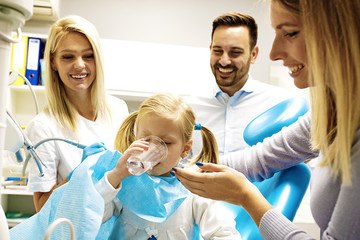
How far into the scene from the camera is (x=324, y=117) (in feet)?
3.00

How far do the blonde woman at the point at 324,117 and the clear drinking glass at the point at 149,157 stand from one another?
0.09m

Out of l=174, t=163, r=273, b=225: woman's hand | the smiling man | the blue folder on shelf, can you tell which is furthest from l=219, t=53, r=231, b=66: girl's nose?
the blue folder on shelf

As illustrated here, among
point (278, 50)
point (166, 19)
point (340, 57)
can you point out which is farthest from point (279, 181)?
point (166, 19)

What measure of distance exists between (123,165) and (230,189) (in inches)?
13.6

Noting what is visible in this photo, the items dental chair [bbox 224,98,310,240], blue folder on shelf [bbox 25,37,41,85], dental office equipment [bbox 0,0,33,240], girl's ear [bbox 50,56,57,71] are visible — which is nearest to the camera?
dental office equipment [bbox 0,0,33,240]

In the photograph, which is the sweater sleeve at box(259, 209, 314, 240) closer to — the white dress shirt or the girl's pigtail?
the girl's pigtail

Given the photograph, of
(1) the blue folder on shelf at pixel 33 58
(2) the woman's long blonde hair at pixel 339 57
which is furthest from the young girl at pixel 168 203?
(1) the blue folder on shelf at pixel 33 58

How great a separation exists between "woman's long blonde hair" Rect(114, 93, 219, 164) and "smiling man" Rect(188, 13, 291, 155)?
0.87 meters

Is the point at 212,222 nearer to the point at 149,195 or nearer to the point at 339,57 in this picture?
the point at 149,195

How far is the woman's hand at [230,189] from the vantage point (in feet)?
3.46

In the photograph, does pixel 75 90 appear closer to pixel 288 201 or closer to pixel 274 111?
pixel 274 111

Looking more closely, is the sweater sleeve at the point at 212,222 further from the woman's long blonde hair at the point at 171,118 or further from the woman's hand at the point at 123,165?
the woman's hand at the point at 123,165

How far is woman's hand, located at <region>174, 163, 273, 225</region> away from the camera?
1056mm

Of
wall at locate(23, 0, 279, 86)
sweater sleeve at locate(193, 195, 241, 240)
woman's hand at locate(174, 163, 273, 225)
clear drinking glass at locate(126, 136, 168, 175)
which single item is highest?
wall at locate(23, 0, 279, 86)
